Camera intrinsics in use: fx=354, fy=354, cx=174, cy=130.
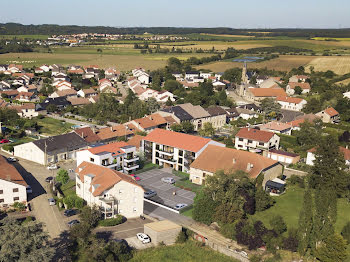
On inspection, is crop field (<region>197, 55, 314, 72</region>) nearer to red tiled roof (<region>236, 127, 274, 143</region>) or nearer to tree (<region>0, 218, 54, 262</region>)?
red tiled roof (<region>236, 127, 274, 143</region>)

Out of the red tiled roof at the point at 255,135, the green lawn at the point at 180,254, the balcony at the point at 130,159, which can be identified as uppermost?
the red tiled roof at the point at 255,135

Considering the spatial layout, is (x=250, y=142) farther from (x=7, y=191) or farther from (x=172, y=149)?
(x=7, y=191)

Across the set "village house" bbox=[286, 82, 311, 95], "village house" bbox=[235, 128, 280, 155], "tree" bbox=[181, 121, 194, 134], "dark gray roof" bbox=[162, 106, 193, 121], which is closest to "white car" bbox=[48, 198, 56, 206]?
"tree" bbox=[181, 121, 194, 134]

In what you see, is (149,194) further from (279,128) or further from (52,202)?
(279,128)

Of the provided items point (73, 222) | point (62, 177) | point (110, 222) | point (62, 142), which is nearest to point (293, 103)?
point (62, 142)

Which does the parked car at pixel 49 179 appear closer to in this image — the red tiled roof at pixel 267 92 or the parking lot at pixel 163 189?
the parking lot at pixel 163 189

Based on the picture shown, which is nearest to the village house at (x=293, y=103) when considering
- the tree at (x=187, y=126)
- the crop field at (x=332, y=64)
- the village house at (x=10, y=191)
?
the tree at (x=187, y=126)
